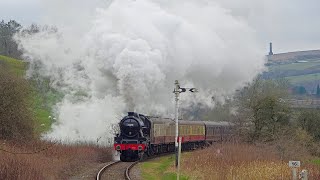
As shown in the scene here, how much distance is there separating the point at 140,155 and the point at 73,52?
11834 mm

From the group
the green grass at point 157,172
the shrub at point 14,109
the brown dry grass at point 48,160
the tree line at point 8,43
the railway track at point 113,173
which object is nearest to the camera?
the brown dry grass at point 48,160

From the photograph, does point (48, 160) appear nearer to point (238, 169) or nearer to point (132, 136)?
point (238, 169)

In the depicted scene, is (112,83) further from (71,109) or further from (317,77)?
(317,77)

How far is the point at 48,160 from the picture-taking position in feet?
59.1

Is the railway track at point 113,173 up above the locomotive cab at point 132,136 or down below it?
below

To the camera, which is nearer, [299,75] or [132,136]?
[132,136]

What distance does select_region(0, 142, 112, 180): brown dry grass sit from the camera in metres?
12.9

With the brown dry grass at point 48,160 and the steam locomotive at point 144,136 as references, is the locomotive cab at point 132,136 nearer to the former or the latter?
the steam locomotive at point 144,136

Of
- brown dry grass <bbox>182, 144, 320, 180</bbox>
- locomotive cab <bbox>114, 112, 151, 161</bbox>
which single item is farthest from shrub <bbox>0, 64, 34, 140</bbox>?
brown dry grass <bbox>182, 144, 320, 180</bbox>

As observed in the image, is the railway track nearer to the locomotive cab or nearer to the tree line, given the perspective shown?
the locomotive cab

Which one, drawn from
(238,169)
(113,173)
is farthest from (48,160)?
(238,169)

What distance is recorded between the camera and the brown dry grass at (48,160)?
12870mm

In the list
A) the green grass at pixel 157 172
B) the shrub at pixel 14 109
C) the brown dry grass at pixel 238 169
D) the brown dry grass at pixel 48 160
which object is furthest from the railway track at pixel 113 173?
the shrub at pixel 14 109

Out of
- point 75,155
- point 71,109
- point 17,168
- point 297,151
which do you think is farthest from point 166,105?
point 17,168
